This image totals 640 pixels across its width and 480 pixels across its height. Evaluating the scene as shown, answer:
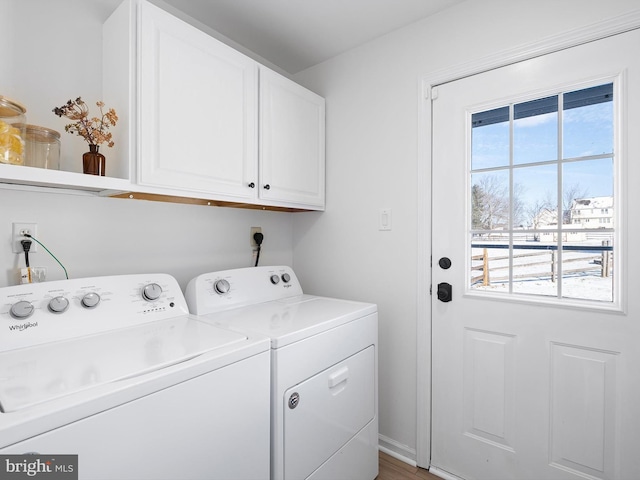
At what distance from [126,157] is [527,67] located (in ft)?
5.74

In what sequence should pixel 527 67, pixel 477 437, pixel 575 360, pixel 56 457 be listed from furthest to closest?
pixel 477 437
pixel 527 67
pixel 575 360
pixel 56 457

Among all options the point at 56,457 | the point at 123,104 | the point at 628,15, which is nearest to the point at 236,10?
the point at 123,104

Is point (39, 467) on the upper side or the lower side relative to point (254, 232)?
lower

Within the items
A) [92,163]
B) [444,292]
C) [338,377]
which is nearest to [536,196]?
[444,292]

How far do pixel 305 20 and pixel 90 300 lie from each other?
170 cm

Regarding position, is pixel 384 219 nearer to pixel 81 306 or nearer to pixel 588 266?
pixel 588 266

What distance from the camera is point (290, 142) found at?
1.89 m

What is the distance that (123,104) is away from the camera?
1262 millimetres

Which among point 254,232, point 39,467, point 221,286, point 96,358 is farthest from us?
point 254,232

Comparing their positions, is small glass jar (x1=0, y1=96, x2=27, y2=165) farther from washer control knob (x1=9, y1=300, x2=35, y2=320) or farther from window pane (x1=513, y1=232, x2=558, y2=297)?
window pane (x1=513, y1=232, x2=558, y2=297)

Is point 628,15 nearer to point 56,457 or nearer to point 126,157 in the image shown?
point 126,157

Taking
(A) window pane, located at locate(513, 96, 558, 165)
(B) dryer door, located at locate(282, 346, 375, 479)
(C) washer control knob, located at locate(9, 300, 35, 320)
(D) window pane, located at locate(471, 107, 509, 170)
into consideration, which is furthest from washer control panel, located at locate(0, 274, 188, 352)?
(A) window pane, located at locate(513, 96, 558, 165)

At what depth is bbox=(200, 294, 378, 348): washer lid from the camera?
123cm

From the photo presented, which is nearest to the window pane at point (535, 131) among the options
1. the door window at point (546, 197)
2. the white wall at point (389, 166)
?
the door window at point (546, 197)
